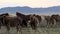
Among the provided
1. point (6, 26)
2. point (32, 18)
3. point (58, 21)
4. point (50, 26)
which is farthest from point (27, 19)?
point (58, 21)

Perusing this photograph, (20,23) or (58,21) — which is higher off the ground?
(20,23)

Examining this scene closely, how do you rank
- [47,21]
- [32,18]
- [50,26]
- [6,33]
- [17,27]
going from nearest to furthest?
[6,33]
[17,27]
[32,18]
[50,26]
[47,21]

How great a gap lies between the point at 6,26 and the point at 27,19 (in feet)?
5.57

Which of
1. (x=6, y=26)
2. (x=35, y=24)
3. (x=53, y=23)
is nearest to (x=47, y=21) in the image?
(x=53, y=23)

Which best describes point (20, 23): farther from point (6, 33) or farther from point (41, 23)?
point (41, 23)

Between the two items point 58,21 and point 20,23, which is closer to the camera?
point 20,23

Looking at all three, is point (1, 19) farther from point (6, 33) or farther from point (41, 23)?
point (41, 23)

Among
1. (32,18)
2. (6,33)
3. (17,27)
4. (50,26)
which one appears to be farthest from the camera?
(50,26)

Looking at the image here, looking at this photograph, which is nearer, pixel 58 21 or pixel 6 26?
pixel 6 26

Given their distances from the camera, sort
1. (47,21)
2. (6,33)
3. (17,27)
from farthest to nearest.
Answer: (47,21) < (17,27) < (6,33)

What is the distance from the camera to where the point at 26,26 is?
60.1 ft

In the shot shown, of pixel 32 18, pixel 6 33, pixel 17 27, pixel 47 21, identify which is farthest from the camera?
pixel 47 21

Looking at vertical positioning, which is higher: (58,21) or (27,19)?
(27,19)

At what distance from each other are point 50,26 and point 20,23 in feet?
16.7
